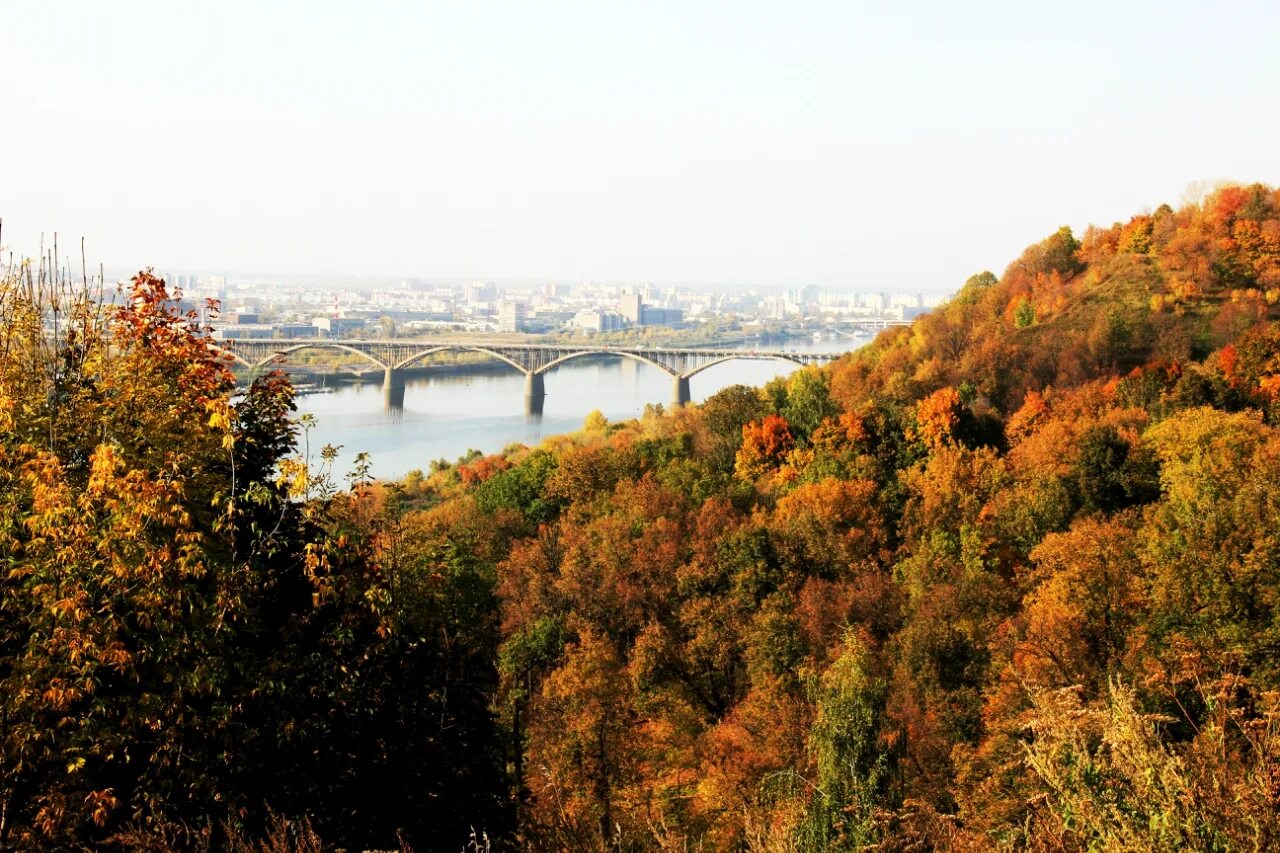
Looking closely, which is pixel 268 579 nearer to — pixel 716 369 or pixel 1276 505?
pixel 1276 505

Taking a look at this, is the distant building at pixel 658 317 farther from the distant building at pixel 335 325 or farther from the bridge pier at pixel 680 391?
the bridge pier at pixel 680 391

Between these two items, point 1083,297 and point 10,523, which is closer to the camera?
point 10,523

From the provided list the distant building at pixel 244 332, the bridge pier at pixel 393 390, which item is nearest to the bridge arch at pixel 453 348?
the bridge pier at pixel 393 390

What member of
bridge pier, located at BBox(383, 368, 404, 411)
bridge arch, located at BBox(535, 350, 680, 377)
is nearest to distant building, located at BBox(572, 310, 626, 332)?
bridge pier, located at BBox(383, 368, 404, 411)

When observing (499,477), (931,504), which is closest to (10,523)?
(931,504)

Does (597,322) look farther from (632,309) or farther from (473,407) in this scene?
(473,407)
